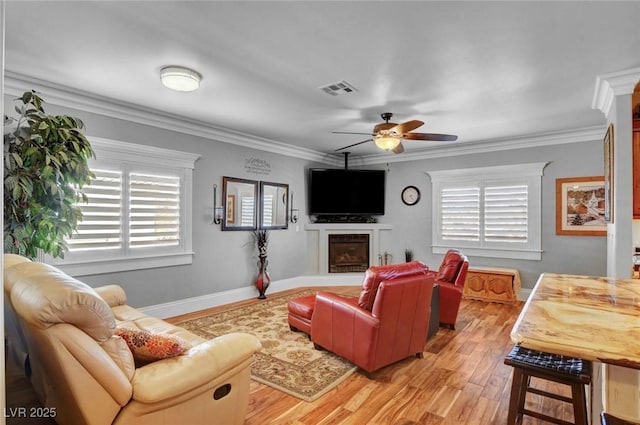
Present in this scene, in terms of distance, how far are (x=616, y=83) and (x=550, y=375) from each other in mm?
2793

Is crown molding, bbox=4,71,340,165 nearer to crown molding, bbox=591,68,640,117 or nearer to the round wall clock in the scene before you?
the round wall clock

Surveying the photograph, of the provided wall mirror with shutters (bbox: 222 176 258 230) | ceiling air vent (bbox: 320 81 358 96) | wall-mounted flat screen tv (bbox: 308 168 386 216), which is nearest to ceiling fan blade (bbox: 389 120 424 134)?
ceiling air vent (bbox: 320 81 358 96)

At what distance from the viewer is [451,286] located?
157 inches

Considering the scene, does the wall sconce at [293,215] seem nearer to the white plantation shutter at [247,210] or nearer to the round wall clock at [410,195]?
the white plantation shutter at [247,210]

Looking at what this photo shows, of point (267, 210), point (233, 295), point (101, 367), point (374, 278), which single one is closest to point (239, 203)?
point (267, 210)

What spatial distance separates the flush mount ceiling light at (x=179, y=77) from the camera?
2.96 meters

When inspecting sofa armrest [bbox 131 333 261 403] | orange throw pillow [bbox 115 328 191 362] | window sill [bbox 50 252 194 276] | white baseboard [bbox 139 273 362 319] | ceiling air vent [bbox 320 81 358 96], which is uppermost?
ceiling air vent [bbox 320 81 358 96]

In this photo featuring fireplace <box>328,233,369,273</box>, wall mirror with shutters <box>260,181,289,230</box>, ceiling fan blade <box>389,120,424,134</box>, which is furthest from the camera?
fireplace <box>328,233,369,273</box>

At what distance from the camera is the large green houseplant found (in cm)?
275

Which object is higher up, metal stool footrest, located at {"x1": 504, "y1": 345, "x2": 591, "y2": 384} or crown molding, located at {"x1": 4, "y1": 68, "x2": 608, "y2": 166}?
crown molding, located at {"x1": 4, "y1": 68, "x2": 608, "y2": 166}

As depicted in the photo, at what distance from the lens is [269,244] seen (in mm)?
5895

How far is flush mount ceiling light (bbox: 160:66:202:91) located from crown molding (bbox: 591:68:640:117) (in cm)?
370

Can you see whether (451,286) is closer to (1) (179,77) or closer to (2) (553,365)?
(2) (553,365)

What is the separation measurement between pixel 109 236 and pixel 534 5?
177 inches
